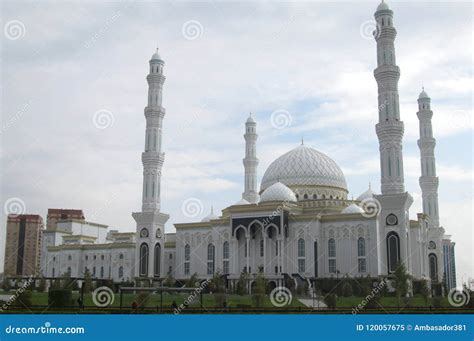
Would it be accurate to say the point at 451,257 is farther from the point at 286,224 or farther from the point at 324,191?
the point at 286,224

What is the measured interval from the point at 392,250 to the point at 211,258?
18920mm

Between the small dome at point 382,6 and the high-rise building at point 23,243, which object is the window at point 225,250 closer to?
the small dome at point 382,6

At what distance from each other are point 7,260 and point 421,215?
242 ft

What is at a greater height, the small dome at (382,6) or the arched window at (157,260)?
the small dome at (382,6)

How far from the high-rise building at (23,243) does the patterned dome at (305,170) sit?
51.1m

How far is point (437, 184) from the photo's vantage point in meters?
54.0

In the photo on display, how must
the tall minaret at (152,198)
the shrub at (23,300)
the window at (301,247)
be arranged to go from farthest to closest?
1. the tall minaret at (152,198)
2. the window at (301,247)
3. the shrub at (23,300)

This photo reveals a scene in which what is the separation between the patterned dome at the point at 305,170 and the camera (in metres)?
58.7

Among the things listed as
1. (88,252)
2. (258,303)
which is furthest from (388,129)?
(88,252)

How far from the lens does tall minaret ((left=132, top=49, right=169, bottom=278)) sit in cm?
5359

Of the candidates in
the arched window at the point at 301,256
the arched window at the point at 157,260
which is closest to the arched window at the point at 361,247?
the arched window at the point at 301,256

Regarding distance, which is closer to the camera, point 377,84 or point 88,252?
point 377,84

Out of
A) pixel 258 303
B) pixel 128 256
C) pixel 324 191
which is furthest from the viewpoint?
pixel 128 256

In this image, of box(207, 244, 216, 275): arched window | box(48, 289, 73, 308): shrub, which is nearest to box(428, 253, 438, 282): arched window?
box(207, 244, 216, 275): arched window
